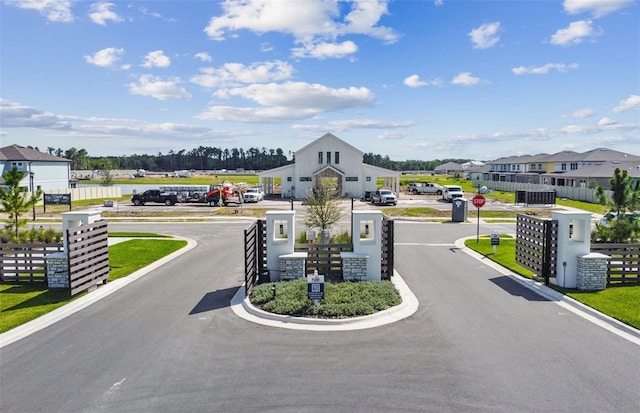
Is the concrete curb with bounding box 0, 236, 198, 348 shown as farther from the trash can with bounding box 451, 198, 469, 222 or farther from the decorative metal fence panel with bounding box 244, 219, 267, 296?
the trash can with bounding box 451, 198, 469, 222

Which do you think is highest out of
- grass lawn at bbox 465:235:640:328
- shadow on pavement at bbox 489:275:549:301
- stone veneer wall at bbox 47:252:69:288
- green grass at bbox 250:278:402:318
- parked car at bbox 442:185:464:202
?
parked car at bbox 442:185:464:202

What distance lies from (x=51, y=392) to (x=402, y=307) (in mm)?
7538

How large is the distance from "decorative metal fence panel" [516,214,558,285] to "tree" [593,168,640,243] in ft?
9.28

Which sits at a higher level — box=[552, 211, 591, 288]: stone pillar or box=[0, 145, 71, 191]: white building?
box=[0, 145, 71, 191]: white building

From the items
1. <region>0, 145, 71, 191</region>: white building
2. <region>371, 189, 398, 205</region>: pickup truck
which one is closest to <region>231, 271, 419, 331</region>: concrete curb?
<region>371, 189, 398, 205</region>: pickup truck

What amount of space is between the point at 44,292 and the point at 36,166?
4988cm

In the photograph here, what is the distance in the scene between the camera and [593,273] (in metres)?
12.6

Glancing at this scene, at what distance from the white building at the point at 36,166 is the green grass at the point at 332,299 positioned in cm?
4811

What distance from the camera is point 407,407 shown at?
21.1 ft

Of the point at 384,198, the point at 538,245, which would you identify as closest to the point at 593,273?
the point at 538,245

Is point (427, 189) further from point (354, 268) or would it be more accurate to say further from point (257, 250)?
point (257, 250)

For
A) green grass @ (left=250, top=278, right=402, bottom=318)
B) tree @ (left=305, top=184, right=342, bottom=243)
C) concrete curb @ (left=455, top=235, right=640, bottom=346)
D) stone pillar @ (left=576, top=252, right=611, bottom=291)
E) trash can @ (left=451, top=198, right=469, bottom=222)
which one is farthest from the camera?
trash can @ (left=451, top=198, right=469, bottom=222)

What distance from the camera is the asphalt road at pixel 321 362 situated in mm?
6605

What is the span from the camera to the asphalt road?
6605 millimetres
